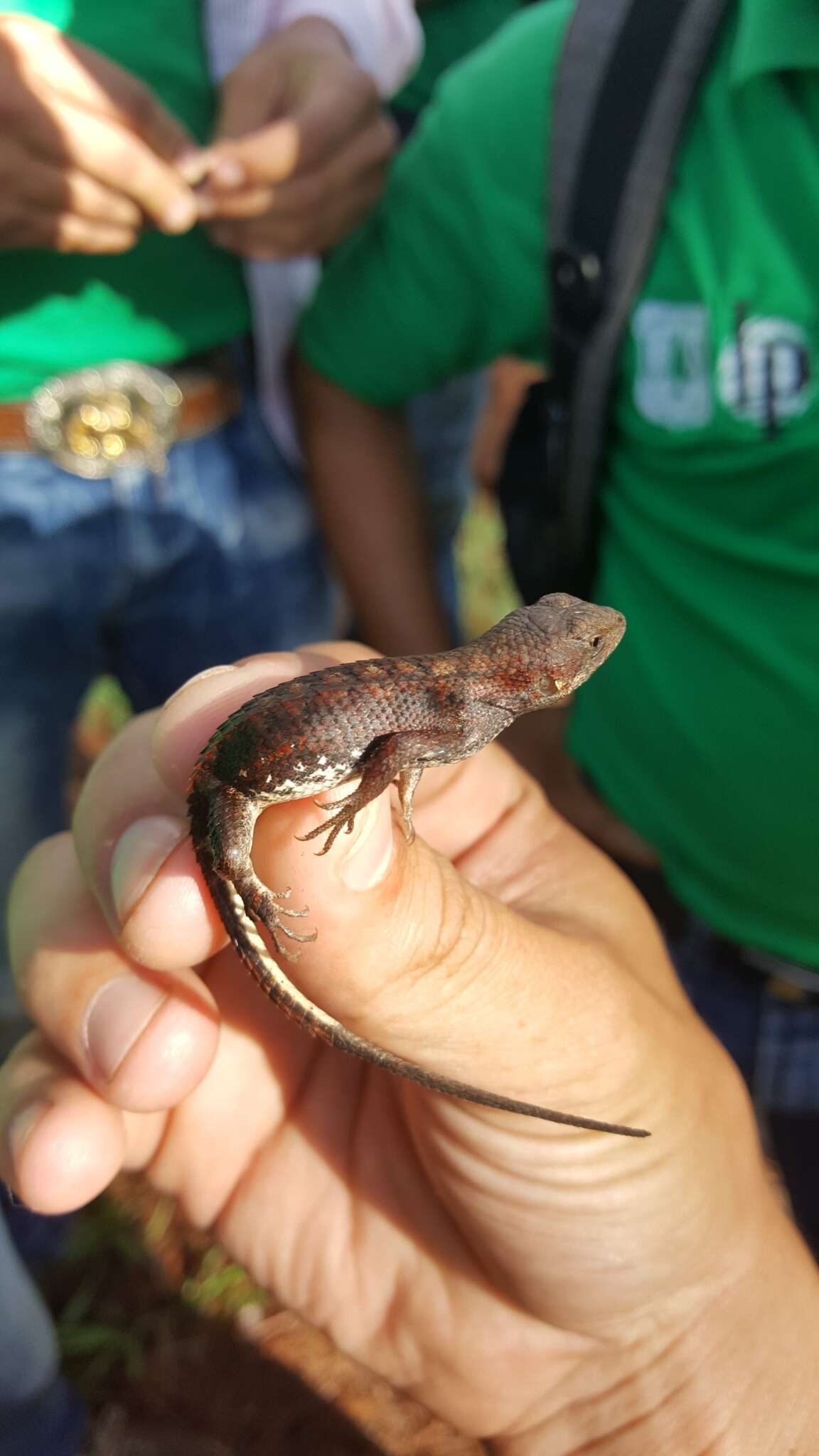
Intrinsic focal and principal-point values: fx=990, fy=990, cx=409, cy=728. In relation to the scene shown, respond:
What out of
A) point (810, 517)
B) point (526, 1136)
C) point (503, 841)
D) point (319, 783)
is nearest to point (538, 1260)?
point (526, 1136)

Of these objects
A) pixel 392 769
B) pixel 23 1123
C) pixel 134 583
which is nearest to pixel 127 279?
pixel 134 583

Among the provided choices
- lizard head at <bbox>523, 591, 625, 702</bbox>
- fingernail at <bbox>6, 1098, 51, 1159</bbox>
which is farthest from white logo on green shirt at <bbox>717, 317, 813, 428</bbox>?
fingernail at <bbox>6, 1098, 51, 1159</bbox>

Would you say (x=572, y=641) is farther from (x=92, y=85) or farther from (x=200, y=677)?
(x=92, y=85)

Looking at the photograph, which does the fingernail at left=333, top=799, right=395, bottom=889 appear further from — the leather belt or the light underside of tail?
Answer: the leather belt

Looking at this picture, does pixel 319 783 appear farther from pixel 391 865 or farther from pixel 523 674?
pixel 523 674

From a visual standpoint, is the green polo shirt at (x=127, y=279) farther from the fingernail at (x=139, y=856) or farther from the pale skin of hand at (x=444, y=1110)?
the fingernail at (x=139, y=856)
